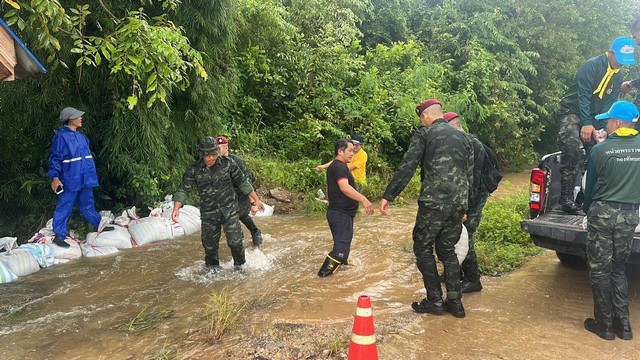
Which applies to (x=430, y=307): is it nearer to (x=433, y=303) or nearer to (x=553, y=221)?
(x=433, y=303)

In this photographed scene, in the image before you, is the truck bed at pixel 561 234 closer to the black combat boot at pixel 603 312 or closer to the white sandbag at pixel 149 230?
the black combat boot at pixel 603 312

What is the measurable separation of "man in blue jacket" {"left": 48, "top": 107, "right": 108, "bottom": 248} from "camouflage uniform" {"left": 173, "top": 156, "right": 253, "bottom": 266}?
6.13 feet

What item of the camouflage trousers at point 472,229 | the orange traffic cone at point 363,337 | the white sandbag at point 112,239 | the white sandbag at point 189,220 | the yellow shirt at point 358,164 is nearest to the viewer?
the orange traffic cone at point 363,337

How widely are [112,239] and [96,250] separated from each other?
10.2 inches

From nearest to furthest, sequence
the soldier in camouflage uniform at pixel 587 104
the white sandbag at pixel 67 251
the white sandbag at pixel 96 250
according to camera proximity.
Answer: the soldier in camouflage uniform at pixel 587 104 < the white sandbag at pixel 67 251 < the white sandbag at pixel 96 250

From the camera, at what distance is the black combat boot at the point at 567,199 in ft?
16.6

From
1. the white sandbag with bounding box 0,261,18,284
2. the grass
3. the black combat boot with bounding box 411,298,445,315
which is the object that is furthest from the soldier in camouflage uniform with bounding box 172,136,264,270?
the black combat boot with bounding box 411,298,445,315

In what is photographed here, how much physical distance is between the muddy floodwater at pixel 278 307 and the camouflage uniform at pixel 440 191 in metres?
0.46

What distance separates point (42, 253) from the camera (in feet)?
19.8

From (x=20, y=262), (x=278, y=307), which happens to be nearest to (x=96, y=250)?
(x=20, y=262)

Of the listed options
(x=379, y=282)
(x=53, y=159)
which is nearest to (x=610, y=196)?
(x=379, y=282)

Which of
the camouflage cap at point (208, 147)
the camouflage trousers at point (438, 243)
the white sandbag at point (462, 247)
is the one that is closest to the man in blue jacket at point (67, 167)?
the camouflage cap at point (208, 147)

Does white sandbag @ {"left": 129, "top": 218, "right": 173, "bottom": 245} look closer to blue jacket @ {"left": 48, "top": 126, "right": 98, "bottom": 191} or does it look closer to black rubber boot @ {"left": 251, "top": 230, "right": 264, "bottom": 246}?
blue jacket @ {"left": 48, "top": 126, "right": 98, "bottom": 191}

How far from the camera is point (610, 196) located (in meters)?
3.83
